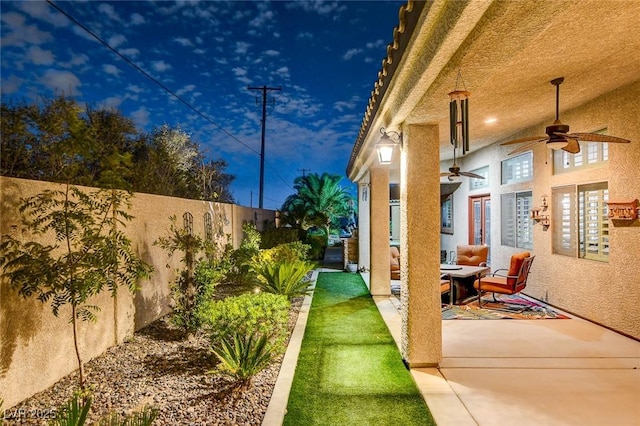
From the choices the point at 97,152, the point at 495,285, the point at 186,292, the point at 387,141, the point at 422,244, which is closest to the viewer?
the point at 97,152

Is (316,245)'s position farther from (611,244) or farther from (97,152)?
(97,152)

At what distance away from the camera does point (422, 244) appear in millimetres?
4465

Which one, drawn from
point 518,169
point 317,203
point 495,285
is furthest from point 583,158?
point 317,203

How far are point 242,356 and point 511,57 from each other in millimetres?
3632

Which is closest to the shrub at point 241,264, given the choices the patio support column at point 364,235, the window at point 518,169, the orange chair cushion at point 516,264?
the patio support column at point 364,235

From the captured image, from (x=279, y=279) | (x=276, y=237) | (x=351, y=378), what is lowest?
(x=351, y=378)

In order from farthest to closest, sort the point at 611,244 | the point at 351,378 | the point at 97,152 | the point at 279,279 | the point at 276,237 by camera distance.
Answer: the point at 276,237 < the point at 279,279 < the point at 611,244 < the point at 351,378 < the point at 97,152

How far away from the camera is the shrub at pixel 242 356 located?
12.2 feet

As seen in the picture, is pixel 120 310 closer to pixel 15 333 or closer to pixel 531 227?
pixel 15 333

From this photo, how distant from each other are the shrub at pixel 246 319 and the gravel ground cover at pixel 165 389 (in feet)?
1.22

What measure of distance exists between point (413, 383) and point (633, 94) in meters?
5.06

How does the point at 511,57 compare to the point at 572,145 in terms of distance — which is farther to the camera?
the point at 572,145

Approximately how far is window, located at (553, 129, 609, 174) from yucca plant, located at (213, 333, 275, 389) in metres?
6.02

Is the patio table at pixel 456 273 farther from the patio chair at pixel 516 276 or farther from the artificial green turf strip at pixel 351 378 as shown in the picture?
the artificial green turf strip at pixel 351 378
